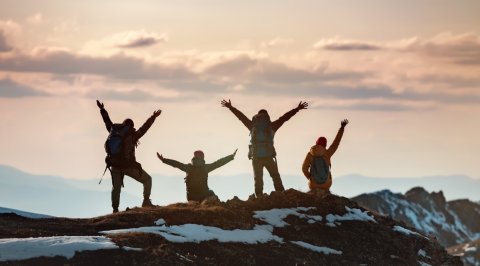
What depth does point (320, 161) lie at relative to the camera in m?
39.8

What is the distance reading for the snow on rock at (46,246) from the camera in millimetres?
28031

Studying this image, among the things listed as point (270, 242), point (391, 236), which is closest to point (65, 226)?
point (270, 242)

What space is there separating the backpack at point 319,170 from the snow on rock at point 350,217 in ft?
4.76

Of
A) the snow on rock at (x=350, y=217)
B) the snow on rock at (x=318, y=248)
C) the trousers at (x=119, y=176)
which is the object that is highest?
the trousers at (x=119, y=176)

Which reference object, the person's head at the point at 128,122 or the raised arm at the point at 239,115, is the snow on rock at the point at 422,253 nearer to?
the raised arm at the point at 239,115

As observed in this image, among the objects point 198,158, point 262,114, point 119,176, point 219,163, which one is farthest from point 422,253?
point 119,176

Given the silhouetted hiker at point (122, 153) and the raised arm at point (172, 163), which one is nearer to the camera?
the silhouetted hiker at point (122, 153)

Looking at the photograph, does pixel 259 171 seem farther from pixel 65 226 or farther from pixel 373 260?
pixel 65 226

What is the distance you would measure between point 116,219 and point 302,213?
743cm

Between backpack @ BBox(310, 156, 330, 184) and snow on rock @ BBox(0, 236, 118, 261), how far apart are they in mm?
12102

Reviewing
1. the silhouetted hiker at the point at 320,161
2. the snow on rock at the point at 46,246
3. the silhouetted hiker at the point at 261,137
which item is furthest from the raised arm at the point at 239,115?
the snow on rock at the point at 46,246

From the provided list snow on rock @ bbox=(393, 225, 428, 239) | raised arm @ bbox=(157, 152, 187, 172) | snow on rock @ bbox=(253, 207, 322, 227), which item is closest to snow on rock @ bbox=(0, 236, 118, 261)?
snow on rock @ bbox=(253, 207, 322, 227)

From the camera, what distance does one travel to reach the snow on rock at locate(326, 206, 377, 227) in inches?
1510

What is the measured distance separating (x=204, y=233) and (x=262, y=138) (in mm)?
6833
